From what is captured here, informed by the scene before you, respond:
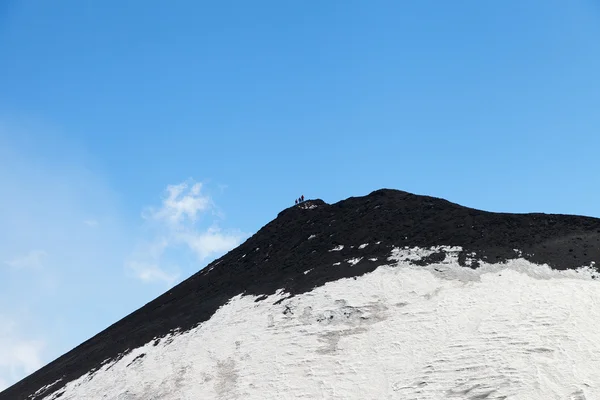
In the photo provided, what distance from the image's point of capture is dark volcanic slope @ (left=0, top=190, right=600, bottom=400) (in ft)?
141

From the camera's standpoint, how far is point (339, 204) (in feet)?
192

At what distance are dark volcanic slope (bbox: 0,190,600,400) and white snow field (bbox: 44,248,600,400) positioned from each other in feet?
6.10

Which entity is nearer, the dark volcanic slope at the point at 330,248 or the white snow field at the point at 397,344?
the white snow field at the point at 397,344

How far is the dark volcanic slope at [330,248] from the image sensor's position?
141ft

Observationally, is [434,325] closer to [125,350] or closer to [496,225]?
[496,225]

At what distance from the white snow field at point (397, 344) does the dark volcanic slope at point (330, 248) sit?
6.10 feet

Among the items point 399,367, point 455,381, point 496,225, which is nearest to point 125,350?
point 399,367

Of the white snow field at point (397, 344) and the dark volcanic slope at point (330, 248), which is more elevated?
the dark volcanic slope at point (330, 248)

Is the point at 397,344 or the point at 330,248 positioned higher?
the point at 330,248

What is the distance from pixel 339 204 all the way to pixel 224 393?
2868 cm

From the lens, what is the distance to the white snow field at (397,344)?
1179 inches

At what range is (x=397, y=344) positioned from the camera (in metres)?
33.8

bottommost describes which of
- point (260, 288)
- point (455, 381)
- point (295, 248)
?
point (455, 381)

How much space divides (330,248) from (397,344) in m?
15.8
